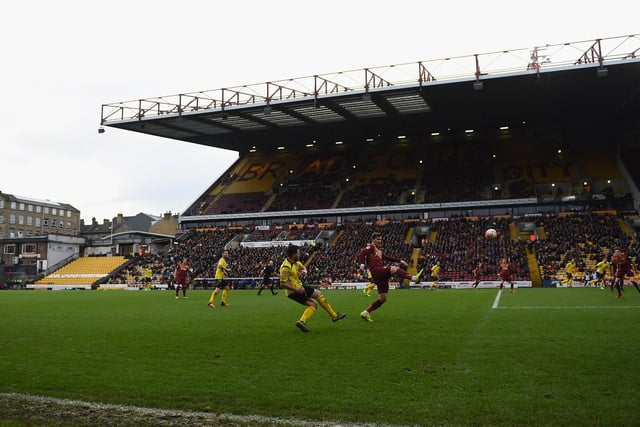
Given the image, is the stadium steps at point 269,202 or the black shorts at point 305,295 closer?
the black shorts at point 305,295

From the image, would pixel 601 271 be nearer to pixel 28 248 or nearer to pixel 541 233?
pixel 541 233

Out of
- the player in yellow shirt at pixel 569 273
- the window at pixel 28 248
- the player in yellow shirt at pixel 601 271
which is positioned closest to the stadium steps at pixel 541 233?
the player in yellow shirt at pixel 569 273

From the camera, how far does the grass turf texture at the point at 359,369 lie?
537 centimetres

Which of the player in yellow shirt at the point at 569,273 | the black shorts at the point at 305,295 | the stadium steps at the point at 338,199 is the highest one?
the stadium steps at the point at 338,199

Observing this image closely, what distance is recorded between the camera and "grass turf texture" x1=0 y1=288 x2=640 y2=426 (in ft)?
17.6

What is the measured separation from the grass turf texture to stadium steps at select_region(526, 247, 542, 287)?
86.6 feet

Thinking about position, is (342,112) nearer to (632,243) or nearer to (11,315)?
(632,243)

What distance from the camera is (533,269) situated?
3944 centimetres

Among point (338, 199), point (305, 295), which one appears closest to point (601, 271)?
point (305, 295)

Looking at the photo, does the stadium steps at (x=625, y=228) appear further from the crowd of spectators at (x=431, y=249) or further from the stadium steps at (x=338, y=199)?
the stadium steps at (x=338, y=199)

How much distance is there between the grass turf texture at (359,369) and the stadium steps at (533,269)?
26.4m

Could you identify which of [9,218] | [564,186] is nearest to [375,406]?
[564,186]

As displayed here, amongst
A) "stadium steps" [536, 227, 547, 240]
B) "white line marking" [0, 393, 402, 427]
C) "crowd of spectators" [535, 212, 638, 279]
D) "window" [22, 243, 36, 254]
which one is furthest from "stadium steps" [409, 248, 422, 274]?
"window" [22, 243, 36, 254]

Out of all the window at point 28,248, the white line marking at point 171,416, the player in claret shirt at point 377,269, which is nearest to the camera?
the white line marking at point 171,416
